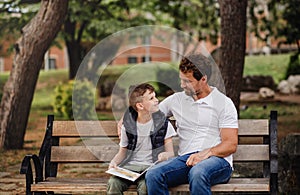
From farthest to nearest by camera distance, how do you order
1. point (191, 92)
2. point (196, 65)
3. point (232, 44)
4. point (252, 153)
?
point (232, 44), point (252, 153), point (191, 92), point (196, 65)

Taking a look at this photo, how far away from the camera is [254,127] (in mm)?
5008

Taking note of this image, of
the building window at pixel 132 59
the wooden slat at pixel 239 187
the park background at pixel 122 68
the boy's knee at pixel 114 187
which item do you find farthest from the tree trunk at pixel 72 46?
the wooden slat at pixel 239 187

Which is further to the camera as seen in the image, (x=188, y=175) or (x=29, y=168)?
(x=29, y=168)

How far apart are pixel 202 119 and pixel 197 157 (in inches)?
11.0

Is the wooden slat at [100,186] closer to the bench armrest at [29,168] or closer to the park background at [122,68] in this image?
the bench armrest at [29,168]

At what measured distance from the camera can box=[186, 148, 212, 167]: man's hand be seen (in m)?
4.50

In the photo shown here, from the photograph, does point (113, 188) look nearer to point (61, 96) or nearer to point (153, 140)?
point (153, 140)

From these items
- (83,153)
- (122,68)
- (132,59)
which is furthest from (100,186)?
(132,59)

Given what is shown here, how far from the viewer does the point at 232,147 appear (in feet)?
14.7

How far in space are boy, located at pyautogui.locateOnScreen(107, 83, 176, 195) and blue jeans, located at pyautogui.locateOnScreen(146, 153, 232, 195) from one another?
145 mm

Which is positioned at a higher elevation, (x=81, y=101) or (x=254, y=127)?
(x=254, y=127)

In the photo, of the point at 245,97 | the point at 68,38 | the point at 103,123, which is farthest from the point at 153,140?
the point at 245,97

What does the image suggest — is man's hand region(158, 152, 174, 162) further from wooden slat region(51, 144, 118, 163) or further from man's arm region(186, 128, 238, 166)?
wooden slat region(51, 144, 118, 163)

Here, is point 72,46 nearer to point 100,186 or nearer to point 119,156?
point 119,156
